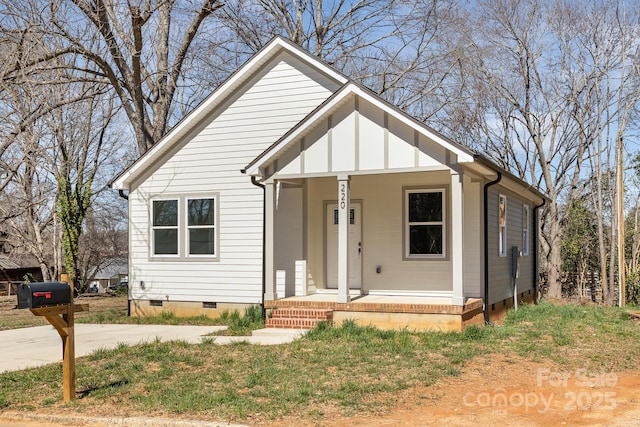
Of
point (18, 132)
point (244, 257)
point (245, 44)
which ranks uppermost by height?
point (245, 44)

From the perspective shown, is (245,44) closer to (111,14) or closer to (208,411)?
(111,14)

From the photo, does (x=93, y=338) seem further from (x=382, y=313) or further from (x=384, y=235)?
(x=384, y=235)

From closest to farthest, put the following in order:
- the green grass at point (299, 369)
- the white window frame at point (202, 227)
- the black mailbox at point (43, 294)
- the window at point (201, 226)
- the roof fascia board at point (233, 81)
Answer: the black mailbox at point (43, 294) < the green grass at point (299, 369) < the roof fascia board at point (233, 81) < the white window frame at point (202, 227) < the window at point (201, 226)

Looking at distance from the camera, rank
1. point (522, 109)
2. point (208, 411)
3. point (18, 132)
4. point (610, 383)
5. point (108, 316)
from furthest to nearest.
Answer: point (522, 109) < point (108, 316) < point (18, 132) < point (610, 383) < point (208, 411)

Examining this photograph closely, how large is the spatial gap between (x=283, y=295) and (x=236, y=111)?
448 centimetres

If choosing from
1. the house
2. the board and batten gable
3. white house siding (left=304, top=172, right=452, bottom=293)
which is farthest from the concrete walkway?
white house siding (left=304, top=172, right=452, bottom=293)

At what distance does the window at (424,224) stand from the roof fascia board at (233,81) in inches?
122

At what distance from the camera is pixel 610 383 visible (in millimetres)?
8094

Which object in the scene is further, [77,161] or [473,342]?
[77,161]

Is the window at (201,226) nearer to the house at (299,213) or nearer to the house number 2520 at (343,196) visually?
the house at (299,213)

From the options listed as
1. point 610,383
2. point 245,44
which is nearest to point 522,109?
point 245,44

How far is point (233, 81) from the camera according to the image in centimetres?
1502

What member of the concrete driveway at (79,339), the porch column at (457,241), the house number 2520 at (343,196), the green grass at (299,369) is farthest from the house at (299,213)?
the green grass at (299,369)

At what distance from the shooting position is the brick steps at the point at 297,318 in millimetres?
12289
